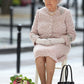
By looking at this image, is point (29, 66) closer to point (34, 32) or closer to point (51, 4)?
point (34, 32)

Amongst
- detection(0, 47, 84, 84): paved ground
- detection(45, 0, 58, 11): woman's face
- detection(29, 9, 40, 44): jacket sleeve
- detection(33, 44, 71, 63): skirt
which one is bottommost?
detection(0, 47, 84, 84): paved ground

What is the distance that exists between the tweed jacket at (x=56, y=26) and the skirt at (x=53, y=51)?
12 cm

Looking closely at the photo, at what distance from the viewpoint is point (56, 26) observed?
23.2ft

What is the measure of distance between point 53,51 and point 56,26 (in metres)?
0.41

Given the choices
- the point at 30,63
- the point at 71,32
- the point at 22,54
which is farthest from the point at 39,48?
the point at 22,54

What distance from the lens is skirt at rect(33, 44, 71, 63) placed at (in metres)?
6.85

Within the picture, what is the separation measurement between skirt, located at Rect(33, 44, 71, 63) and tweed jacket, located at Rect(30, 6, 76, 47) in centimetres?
12

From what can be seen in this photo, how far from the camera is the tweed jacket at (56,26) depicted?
7070mm

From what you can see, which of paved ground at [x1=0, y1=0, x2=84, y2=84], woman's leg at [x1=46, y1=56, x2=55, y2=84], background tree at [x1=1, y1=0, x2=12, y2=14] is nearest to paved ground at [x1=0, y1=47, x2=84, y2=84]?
paved ground at [x1=0, y1=0, x2=84, y2=84]

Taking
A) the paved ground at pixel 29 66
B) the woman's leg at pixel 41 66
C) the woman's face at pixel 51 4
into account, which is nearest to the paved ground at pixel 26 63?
the paved ground at pixel 29 66

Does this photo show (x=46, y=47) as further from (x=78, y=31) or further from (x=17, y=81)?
(x=78, y=31)

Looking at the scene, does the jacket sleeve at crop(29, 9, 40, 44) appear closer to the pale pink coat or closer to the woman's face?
the pale pink coat

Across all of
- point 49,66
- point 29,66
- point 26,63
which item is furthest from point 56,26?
point 26,63

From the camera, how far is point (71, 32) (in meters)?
7.11
